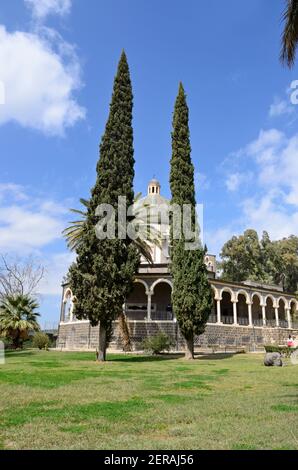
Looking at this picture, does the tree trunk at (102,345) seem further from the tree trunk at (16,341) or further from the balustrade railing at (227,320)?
the balustrade railing at (227,320)

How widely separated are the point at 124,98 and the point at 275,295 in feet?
88.8

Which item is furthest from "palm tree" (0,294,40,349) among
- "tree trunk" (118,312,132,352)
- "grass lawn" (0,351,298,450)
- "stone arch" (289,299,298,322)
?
"stone arch" (289,299,298,322)

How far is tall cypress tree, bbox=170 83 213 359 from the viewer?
21.9 meters

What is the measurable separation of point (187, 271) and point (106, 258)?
5.18 meters

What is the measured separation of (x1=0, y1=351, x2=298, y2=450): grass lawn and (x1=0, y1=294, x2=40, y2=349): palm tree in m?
19.4

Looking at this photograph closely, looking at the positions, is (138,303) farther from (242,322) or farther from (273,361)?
(273,361)

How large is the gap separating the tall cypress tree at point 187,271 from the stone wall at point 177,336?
23.7 feet

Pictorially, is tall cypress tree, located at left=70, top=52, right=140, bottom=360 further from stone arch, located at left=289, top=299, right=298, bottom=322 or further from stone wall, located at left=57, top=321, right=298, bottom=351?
stone arch, located at left=289, top=299, right=298, bottom=322

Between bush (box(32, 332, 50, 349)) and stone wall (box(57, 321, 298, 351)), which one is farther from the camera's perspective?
bush (box(32, 332, 50, 349))

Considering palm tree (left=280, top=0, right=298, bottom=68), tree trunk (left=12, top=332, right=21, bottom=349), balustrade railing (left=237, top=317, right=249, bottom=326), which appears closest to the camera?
palm tree (left=280, top=0, right=298, bottom=68)

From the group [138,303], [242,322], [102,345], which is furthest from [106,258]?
[242,322]

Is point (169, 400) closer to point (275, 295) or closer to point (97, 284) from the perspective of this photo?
point (97, 284)

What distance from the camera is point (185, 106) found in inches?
992

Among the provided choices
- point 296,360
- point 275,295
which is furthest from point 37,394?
point 275,295
